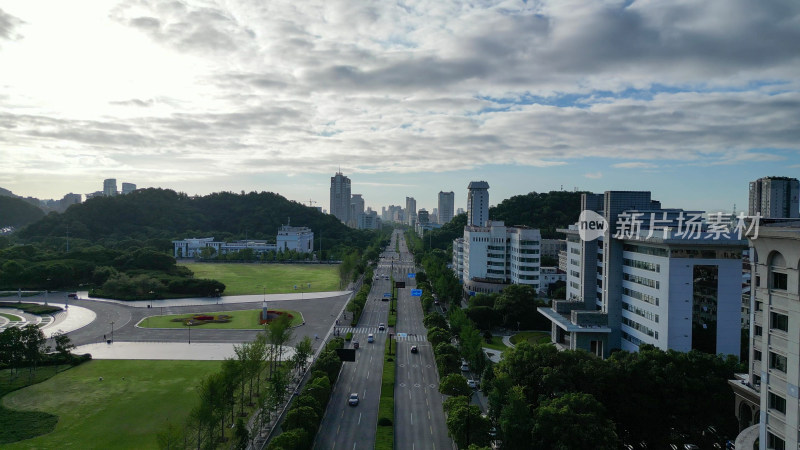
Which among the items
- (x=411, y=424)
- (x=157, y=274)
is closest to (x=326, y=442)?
(x=411, y=424)

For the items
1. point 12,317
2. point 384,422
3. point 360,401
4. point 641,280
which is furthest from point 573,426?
point 12,317

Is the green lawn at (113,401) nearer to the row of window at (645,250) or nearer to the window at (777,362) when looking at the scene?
the window at (777,362)

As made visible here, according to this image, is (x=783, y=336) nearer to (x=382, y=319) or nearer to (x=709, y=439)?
(x=709, y=439)

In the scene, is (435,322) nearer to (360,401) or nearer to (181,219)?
(360,401)

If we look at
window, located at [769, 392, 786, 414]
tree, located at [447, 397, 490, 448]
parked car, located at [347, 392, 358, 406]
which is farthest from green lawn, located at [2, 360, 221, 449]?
window, located at [769, 392, 786, 414]

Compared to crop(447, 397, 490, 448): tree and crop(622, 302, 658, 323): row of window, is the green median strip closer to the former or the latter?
crop(447, 397, 490, 448): tree

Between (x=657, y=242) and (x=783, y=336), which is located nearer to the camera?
(x=783, y=336)
